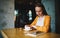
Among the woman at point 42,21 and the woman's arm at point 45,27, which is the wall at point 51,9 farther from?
the woman's arm at point 45,27

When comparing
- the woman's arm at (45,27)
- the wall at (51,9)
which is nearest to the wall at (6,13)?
the wall at (51,9)

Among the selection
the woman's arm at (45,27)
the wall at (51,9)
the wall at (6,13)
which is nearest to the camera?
the woman's arm at (45,27)

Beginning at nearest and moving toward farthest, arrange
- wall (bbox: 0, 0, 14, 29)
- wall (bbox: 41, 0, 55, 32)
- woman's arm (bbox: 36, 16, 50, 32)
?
woman's arm (bbox: 36, 16, 50, 32), wall (bbox: 41, 0, 55, 32), wall (bbox: 0, 0, 14, 29)

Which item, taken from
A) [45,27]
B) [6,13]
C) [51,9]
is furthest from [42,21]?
[6,13]

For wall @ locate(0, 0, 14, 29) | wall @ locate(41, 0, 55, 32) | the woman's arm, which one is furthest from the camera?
wall @ locate(0, 0, 14, 29)

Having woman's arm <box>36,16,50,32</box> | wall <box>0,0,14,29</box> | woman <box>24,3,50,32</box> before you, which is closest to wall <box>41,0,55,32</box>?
woman <box>24,3,50,32</box>

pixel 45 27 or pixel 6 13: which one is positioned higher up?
pixel 6 13

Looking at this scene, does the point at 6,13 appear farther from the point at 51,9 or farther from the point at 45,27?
the point at 45,27

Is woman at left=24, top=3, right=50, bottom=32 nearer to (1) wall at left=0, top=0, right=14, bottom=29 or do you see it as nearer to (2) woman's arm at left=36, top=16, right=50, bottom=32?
(2) woman's arm at left=36, top=16, right=50, bottom=32

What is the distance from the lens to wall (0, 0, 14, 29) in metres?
3.07

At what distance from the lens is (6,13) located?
3.12m

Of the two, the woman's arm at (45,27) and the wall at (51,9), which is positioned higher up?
the wall at (51,9)

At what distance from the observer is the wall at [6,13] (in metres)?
3.07

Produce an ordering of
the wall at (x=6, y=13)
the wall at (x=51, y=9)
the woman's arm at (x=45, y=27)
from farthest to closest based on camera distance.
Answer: the wall at (x=6, y=13), the wall at (x=51, y=9), the woman's arm at (x=45, y=27)
